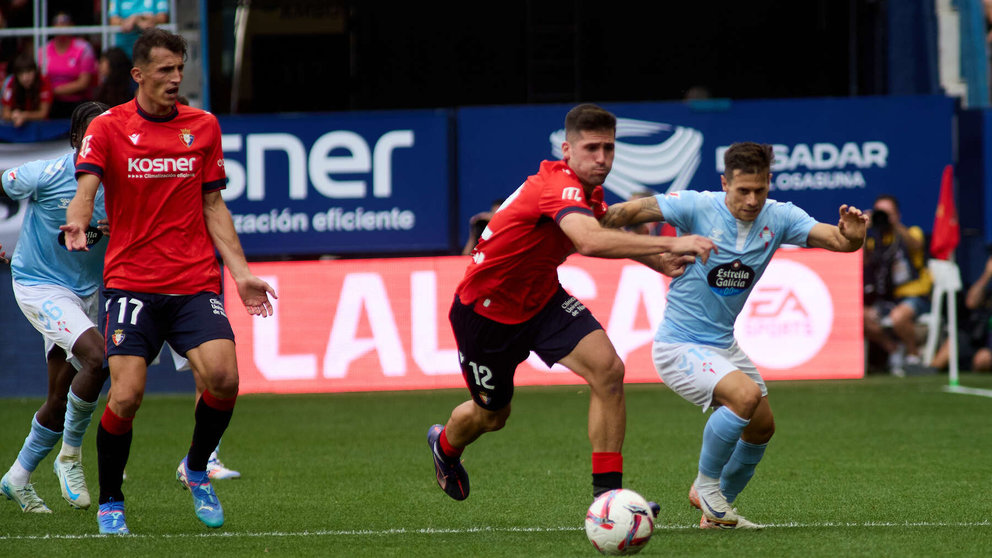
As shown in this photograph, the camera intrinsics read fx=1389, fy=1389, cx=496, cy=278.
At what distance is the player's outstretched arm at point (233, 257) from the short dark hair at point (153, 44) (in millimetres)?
702

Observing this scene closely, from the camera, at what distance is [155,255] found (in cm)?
645

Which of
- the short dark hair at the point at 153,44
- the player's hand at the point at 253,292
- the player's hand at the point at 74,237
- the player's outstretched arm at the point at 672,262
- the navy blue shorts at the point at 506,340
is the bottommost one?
the navy blue shorts at the point at 506,340

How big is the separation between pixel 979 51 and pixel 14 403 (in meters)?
11.5

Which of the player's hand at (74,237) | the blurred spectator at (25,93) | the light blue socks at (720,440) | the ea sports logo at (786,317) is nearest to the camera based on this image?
the player's hand at (74,237)

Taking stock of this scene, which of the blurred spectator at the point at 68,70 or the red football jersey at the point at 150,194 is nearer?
the red football jersey at the point at 150,194

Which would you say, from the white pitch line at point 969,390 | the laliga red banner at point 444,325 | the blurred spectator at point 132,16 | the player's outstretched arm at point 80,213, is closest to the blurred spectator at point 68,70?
the blurred spectator at point 132,16

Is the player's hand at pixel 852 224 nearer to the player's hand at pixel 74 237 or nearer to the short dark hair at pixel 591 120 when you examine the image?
the short dark hair at pixel 591 120

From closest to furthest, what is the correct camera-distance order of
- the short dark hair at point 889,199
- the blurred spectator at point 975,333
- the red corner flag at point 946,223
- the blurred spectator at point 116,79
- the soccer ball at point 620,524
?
the soccer ball at point 620,524 < the blurred spectator at point 116,79 < the red corner flag at point 946,223 < the short dark hair at point 889,199 < the blurred spectator at point 975,333

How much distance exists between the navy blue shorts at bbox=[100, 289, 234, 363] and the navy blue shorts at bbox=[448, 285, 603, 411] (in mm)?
1133

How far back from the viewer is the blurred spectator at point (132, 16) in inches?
577

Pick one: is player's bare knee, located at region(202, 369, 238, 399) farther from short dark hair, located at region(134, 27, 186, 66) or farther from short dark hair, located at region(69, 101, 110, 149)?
short dark hair, located at region(69, 101, 110, 149)

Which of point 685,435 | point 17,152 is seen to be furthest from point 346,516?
point 17,152

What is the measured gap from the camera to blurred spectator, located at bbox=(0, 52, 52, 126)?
14.6 metres

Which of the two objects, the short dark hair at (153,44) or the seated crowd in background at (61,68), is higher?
the seated crowd in background at (61,68)
